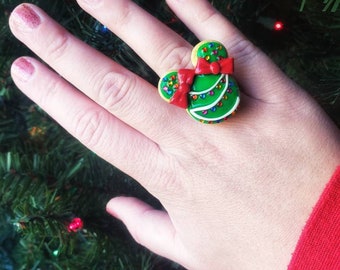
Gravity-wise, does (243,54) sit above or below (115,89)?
above

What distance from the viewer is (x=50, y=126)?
3.51ft

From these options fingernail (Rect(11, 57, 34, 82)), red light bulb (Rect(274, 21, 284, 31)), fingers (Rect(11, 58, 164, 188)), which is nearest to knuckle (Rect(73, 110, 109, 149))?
fingers (Rect(11, 58, 164, 188))

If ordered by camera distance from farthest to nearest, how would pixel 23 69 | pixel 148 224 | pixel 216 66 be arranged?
pixel 148 224 → pixel 23 69 → pixel 216 66

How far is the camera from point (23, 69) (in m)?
0.82

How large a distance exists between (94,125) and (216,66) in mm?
257

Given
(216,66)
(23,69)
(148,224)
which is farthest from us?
(148,224)

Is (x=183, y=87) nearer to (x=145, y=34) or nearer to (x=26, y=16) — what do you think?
(x=145, y=34)

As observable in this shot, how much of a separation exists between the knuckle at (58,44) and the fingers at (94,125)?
1.8 inches

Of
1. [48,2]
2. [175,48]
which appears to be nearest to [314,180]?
[175,48]

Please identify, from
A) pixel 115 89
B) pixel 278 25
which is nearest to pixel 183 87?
pixel 115 89

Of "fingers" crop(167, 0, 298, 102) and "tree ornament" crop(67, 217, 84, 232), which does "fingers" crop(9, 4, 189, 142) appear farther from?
"tree ornament" crop(67, 217, 84, 232)

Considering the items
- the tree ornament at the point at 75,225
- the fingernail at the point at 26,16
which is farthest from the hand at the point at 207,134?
the tree ornament at the point at 75,225

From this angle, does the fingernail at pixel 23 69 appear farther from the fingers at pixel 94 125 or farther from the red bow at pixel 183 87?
the red bow at pixel 183 87

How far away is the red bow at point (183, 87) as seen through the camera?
2.35 feet
